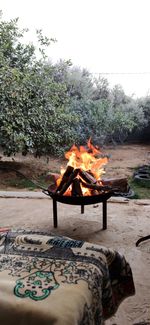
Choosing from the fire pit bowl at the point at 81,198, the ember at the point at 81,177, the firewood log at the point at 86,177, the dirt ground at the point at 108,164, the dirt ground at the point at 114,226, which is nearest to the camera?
the dirt ground at the point at 114,226

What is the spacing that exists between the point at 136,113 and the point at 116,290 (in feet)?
23.5

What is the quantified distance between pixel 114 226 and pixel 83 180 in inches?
21.9

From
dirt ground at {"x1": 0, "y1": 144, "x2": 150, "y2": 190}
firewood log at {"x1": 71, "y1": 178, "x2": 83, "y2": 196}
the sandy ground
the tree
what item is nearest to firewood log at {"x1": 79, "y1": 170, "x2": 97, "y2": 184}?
firewood log at {"x1": 71, "y1": 178, "x2": 83, "y2": 196}

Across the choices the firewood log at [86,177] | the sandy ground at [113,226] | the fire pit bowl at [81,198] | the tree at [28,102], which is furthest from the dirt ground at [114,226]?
the tree at [28,102]

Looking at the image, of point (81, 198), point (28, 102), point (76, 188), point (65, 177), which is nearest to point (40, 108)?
point (28, 102)

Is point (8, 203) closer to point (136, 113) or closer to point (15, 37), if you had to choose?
point (15, 37)

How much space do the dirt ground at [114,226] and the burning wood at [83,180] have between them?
38 centimetres

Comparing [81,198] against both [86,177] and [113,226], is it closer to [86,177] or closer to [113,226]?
[86,177]

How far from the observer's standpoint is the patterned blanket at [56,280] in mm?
953

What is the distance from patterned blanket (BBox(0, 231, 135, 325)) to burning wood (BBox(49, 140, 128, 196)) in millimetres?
1513

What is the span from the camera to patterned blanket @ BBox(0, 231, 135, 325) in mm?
953

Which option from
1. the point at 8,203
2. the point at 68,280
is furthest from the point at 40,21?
the point at 68,280

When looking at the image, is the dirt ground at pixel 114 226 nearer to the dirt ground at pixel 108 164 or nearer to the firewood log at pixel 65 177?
the firewood log at pixel 65 177

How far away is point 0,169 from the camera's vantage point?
20.2 feet
